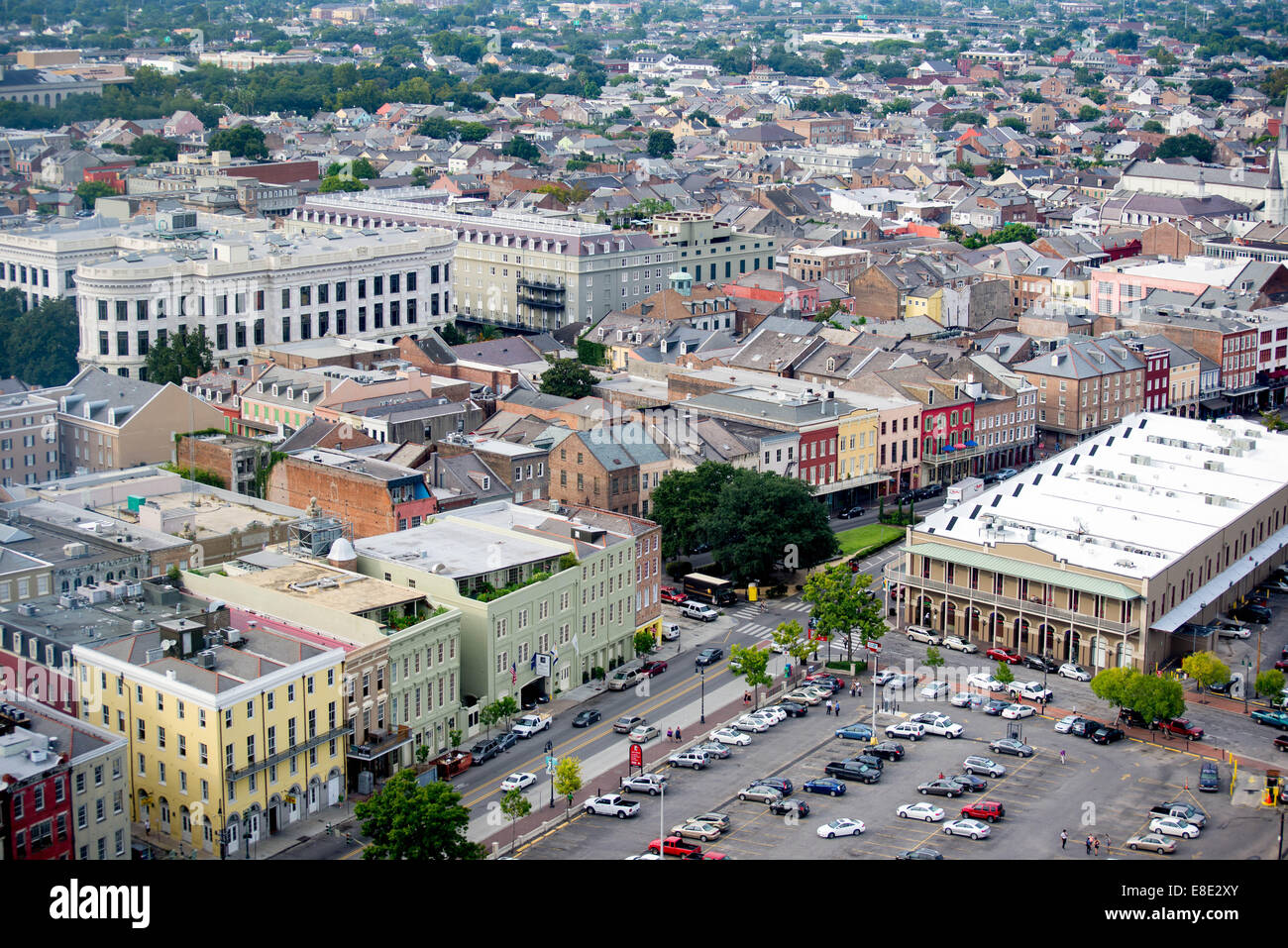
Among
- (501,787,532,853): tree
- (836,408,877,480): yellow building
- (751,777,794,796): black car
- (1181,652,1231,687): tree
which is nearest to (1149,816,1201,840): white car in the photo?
(751,777,794,796): black car

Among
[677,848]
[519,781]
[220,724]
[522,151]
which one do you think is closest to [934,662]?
[519,781]

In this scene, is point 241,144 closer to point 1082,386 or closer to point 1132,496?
point 1082,386

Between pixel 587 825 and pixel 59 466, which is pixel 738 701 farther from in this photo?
pixel 59 466

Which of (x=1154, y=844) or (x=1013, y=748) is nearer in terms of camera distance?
(x=1154, y=844)

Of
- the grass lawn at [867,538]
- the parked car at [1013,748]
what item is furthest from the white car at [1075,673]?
the grass lawn at [867,538]
